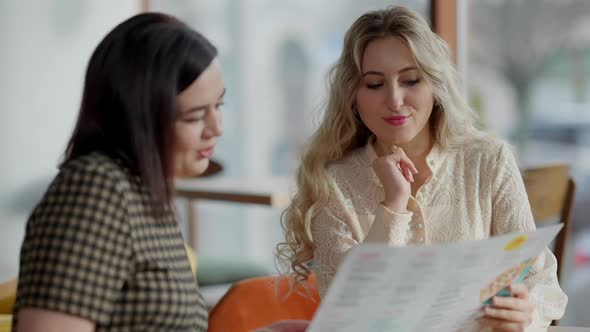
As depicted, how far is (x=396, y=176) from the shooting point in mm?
1462

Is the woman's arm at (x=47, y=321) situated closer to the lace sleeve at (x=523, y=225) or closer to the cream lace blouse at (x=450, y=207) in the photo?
the cream lace blouse at (x=450, y=207)

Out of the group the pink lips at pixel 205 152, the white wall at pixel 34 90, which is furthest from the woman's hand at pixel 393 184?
the white wall at pixel 34 90

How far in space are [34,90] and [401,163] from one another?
2.21 m

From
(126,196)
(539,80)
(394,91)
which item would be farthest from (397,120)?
(539,80)

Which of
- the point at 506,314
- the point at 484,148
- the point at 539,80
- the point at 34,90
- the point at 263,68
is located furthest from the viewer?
the point at 263,68

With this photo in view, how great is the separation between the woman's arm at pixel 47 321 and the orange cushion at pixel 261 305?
2.58 ft

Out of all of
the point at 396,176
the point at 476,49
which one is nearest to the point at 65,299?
the point at 396,176

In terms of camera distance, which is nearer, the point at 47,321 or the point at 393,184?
the point at 47,321

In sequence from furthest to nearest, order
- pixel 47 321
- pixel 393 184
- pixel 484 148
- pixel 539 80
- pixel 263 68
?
pixel 263 68 → pixel 539 80 → pixel 484 148 → pixel 393 184 → pixel 47 321

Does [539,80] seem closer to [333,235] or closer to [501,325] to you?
[333,235]

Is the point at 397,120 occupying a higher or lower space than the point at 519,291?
higher

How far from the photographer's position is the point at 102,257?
0.99 meters

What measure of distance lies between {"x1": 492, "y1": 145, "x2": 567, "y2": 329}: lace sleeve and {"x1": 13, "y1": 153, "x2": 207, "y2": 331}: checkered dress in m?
0.76

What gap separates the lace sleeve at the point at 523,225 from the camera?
5.05 ft
